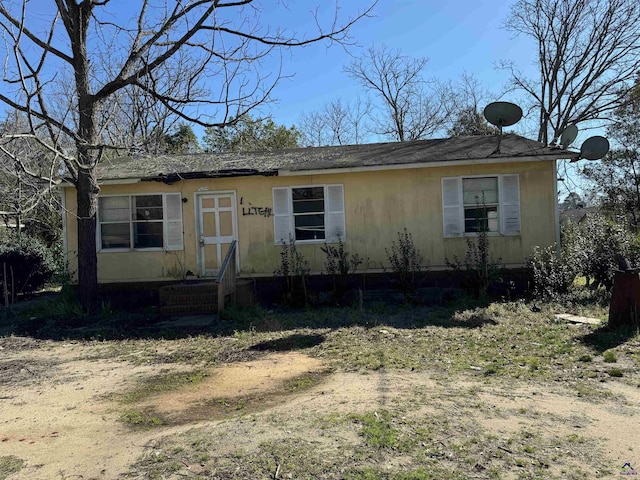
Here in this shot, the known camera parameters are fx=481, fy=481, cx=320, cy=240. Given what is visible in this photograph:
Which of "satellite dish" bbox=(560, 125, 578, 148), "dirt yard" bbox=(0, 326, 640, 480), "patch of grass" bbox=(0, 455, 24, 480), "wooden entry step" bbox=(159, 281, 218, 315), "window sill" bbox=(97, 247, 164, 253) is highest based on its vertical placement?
"satellite dish" bbox=(560, 125, 578, 148)

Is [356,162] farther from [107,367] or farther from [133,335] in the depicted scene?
[107,367]

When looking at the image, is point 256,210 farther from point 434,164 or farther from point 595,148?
point 595,148

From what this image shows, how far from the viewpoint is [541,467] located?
3043 millimetres

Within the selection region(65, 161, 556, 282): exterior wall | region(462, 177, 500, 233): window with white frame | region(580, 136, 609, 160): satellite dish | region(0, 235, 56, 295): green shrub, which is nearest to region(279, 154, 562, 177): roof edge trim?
region(65, 161, 556, 282): exterior wall

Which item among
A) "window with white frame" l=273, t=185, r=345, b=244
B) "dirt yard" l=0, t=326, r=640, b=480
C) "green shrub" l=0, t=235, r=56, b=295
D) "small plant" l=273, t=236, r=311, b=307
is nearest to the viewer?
"dirt yard" l=0, t=326, r=640, b=480

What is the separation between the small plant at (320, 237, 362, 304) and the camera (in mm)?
10180

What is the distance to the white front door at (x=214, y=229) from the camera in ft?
36.8

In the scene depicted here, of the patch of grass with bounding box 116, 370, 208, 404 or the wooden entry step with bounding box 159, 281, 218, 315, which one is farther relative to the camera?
the wooden entry step with bounding box 159, 281, 218, 315

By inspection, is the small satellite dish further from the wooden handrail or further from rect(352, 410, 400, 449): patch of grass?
rect(352, 410, 400, 449): patch of grass

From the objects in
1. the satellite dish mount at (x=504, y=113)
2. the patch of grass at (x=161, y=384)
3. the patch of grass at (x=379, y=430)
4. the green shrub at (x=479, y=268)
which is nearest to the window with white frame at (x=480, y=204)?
the green shrub at (x=479, y=268)

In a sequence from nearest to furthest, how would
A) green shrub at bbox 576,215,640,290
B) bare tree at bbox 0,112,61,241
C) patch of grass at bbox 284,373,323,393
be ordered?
1. patch of grass at bbox 284,373,323,393
2. bare tree at bbox 0,112,61,241
3. green shrub at bbox 576,215,640,290

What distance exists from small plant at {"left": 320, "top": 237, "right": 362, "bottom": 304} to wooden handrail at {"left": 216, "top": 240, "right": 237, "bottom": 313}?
196cm

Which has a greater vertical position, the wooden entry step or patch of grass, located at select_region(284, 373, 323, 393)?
the wooden entry step

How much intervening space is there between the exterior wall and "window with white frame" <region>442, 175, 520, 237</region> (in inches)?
5.4
